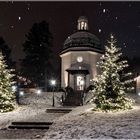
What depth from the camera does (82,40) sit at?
50.1 meters

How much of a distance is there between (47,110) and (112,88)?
268 inches

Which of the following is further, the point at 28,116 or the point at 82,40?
the point at 82,40

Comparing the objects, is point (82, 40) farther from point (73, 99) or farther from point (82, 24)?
point (73, 99)

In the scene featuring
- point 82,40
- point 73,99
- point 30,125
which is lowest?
point 30,125

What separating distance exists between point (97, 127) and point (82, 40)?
31.9 m

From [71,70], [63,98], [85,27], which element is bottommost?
[63,98]

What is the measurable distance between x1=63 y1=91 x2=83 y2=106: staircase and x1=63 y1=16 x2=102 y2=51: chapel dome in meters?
8.94

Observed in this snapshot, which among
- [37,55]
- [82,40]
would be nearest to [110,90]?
[82,40]

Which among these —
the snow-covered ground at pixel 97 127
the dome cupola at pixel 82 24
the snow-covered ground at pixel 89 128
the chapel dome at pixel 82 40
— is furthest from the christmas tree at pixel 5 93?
the dome cupola at pixel 82 24

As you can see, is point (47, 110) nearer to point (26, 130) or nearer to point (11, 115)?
point (11, 115)

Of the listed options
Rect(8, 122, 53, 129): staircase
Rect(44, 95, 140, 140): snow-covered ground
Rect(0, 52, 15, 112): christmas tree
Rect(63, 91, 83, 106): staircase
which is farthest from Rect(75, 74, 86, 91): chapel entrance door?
Rect(8, 122, 53, 129): staircase

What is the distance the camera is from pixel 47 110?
30.0m

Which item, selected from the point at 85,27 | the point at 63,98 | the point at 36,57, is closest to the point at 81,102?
the point at 63,98

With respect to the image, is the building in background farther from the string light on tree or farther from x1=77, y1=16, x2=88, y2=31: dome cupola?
the string light on tree
